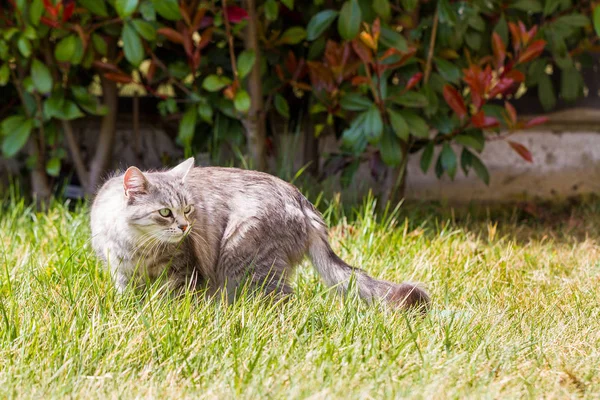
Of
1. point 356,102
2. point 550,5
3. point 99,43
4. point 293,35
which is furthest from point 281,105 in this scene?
point 550,5

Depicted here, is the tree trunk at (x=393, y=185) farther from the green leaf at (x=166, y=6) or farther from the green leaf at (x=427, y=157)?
the green leaf at (x=166, y=6)

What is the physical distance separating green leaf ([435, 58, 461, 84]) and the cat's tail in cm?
123

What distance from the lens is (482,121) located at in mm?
3314

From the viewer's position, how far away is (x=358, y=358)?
194 cm

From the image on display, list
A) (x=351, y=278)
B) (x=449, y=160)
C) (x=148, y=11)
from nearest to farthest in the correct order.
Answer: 1. (x=351, y=278)
2. (x=148, y=11)
3. (x=449, y=160)

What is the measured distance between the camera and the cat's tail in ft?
7.52

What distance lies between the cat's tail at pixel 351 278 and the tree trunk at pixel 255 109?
3.87ft

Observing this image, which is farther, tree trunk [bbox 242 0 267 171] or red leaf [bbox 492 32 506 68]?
tree trunk [bbox 242 0 267 171]

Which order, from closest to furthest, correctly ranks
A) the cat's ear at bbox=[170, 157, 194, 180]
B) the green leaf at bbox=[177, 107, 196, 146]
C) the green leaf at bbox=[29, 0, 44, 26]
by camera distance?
the cat's ear at bbox=[170, 157, 194, 180] < the green leaf at bbox=[29, 0, 44, 26] < the green leaf at bbox=[177, 107, 196, 146]

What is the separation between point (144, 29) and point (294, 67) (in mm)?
745

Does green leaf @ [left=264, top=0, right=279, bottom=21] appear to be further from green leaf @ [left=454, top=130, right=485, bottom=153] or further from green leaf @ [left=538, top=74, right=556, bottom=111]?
green leaf @ [left=538, top=74, right=556, bottom=111]

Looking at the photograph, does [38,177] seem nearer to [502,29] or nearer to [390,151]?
[390,151]

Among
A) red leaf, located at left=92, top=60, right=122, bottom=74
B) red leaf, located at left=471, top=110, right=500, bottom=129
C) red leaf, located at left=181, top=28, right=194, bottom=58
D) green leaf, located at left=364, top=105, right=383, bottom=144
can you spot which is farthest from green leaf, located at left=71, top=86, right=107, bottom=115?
red leaf, located at left=471, top=110, right=500, bottom=129

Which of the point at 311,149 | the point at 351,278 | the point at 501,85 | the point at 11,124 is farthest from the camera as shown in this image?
the point at 311,149
